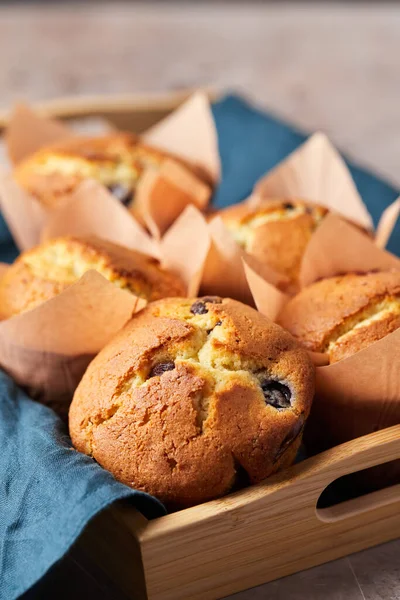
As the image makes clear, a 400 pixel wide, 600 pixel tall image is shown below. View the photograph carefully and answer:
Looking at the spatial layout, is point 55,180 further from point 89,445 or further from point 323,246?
point 89,445

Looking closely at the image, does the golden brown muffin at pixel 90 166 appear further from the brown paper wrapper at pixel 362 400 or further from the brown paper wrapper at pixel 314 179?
the brown paper wrapper at pixel 362 400

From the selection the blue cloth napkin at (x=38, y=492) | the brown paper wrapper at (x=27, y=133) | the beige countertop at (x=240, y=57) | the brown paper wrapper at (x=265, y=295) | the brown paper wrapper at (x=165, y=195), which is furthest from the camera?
the beige countertop at (x=240, y=57)

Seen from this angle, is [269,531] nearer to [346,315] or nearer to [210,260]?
[346,315]

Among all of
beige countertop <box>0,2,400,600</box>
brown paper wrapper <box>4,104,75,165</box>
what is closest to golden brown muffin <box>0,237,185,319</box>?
brown paper wrapper <box>4,104,75,165</box>

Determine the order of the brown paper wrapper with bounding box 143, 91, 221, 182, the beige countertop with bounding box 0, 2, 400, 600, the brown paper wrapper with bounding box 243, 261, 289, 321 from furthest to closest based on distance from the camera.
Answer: the beige countertop with bounding box 0, 2, 400, 600, the brown paper wrapper with bounding box 143, 91, 221, 182, the brown paper wrapper with bounding box 243, 261, 289, 321

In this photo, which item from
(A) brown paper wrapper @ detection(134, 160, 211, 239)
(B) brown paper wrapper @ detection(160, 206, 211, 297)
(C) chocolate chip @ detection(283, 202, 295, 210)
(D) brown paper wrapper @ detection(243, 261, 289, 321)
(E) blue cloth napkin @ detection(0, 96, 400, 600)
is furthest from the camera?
(A) brown paper wrapper @ detection(134, 160, 211, 239)

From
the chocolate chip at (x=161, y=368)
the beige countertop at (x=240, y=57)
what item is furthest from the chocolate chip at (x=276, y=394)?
the beige countertop at (x=240, y=57)

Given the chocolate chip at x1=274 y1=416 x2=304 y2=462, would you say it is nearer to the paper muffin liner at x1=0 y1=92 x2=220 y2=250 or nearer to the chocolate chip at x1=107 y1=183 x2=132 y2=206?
the paper muffin liner at x1=0 y1=92 x2=220 y2=250
